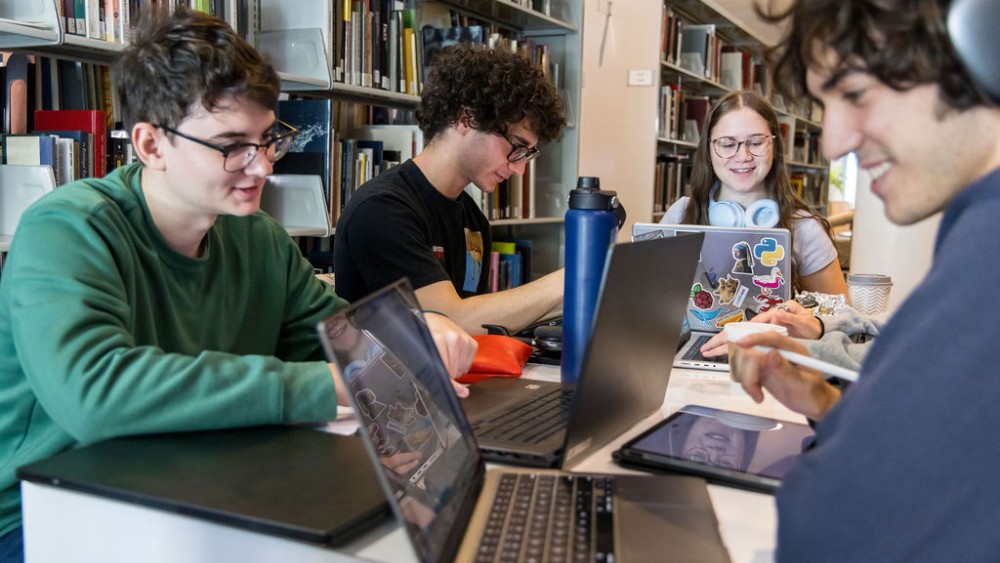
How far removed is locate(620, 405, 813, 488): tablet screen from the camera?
0.92 m

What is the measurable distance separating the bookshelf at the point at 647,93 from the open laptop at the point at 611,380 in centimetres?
283

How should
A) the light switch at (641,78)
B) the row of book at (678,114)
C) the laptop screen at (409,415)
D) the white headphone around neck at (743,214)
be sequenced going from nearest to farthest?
the laptop screen at (409,415) < the white headphone around neck at (743,214) < the light switch at (641,78) < the row of book at (678,114)

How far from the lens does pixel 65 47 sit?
1.90 metres

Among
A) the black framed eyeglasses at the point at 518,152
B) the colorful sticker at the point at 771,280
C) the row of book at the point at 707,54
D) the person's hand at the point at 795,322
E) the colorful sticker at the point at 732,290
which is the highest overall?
the row of book at the point at 707,54

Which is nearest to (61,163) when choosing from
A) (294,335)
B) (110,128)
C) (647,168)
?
Answer: (110,128)

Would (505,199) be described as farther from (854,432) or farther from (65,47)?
(854,432)

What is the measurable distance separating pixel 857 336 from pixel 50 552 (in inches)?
52.6

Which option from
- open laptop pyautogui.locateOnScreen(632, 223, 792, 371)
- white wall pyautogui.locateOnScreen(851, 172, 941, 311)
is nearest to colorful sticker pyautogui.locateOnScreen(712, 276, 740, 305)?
open laptop pyautogui.locateOnScreen(632, 223, 792, 371)

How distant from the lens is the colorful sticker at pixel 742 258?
1699 mm

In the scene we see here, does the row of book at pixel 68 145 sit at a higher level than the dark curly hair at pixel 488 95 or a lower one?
lower

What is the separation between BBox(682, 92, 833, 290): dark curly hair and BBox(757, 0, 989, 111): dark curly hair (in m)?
1.69

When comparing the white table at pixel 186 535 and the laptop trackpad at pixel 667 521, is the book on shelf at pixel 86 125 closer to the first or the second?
the white table at pixel 186 535

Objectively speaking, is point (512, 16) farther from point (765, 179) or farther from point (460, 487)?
point (460, 487)

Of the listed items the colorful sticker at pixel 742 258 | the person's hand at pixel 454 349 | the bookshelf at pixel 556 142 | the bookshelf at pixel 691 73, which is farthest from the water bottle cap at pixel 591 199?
the bookshelf at pixel 691 73
